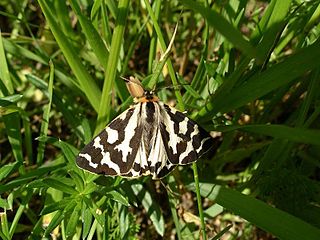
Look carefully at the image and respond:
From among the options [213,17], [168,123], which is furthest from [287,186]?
[213,17]

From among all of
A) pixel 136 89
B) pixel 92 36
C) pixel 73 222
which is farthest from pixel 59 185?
pixel 92 36

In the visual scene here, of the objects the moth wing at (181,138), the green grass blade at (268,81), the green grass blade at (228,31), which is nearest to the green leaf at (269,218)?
the moth wing at (181,138)

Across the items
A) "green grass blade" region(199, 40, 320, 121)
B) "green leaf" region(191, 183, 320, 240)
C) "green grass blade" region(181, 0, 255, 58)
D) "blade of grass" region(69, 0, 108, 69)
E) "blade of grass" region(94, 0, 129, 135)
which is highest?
"blade of grass" region(69, 0, 108, 69)

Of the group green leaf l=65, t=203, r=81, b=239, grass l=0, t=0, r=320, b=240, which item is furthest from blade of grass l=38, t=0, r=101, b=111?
green leaf l=65, t=203, r=81, b=239

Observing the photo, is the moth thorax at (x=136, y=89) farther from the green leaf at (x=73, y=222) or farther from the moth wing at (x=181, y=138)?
the green leaf at (x=73, y=222)

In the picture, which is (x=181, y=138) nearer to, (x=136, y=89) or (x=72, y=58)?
(x=136, y=89)

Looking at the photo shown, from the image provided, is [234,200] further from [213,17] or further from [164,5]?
[164,5]

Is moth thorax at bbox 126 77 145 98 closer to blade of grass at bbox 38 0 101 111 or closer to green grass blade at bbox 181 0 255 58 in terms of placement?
blade of grass at bbox 38 0 101 111

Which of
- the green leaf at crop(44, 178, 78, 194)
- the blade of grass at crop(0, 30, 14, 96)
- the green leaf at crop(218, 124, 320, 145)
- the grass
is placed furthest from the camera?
the blade of grass at crop(0, 30, 14, 96)
